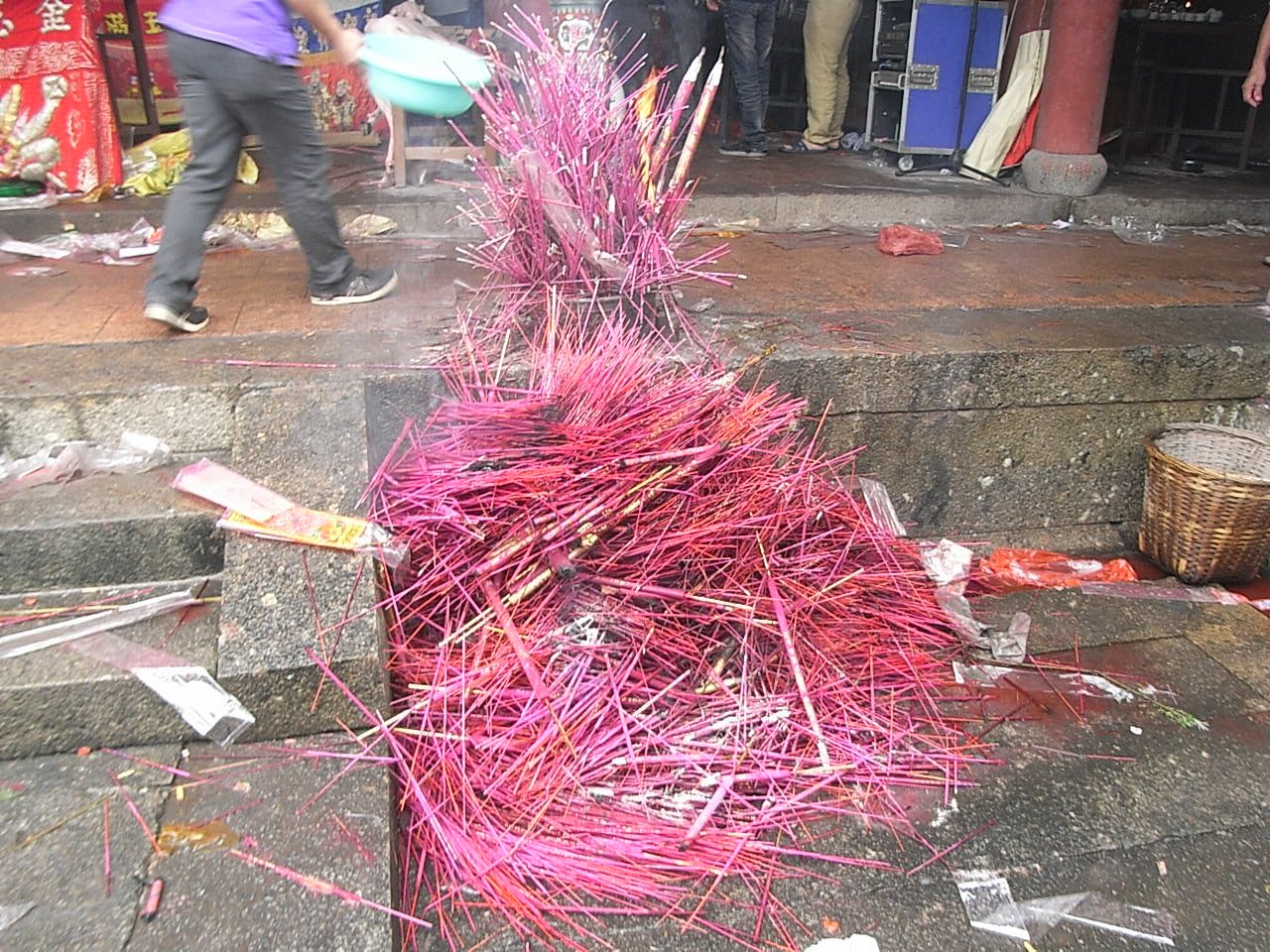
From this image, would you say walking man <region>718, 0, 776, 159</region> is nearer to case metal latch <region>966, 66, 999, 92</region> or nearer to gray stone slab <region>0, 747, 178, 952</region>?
case metal latch <region>966, 66, 999, 92</region>

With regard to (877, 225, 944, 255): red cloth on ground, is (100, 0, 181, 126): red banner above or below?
above

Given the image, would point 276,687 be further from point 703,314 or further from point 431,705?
point 703,314

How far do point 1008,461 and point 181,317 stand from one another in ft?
10.6

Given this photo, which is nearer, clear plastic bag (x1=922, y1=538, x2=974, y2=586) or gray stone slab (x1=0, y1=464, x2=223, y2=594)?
gray stone slab (x1=0, y1=464, x2=223, y2=594)

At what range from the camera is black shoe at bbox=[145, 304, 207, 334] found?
11.1ft

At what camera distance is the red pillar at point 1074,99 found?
6.16 metres

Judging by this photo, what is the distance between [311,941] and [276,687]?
24.4 inches

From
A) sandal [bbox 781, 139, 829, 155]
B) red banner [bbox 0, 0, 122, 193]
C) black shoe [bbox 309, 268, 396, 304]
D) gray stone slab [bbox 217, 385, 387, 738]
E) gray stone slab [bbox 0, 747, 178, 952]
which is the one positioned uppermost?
red banner [bbox 0, 0, 122, 193]

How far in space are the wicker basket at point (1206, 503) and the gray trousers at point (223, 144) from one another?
3.38m

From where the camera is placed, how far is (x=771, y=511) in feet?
9.50

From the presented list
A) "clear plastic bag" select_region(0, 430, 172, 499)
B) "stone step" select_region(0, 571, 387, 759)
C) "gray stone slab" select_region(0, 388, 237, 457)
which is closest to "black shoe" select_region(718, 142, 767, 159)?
"gray stone slab" select_region(0, 388, 237, 457)

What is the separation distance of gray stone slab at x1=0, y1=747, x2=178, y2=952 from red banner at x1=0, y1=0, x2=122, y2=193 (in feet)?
14.2

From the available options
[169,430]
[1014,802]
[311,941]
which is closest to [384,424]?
[169,430]

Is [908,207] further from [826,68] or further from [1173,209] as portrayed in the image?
[826,68]
